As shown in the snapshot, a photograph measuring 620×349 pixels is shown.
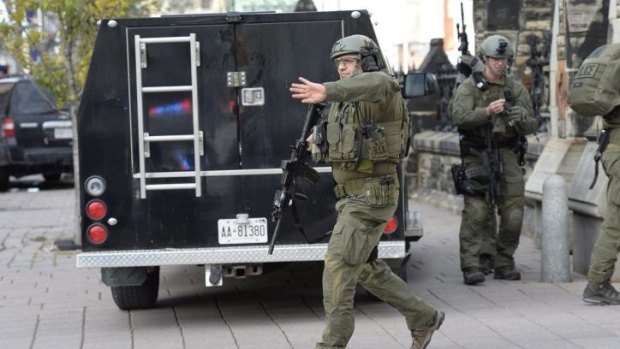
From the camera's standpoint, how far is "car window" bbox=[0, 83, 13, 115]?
24109 millimetres

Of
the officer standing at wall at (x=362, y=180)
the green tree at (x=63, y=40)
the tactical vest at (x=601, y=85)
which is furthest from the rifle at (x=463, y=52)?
the green tree at (x=63, y=40)

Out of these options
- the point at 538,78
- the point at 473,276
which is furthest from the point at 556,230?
the point at 538,78

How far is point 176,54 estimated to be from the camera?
9.39 meters

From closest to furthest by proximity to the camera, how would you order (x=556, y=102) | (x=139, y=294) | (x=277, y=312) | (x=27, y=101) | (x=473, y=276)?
(x=277, y=312)
(x=139, y=294)
(x=473, y=276)
(x=556, y=102)
(x=27, y=101)

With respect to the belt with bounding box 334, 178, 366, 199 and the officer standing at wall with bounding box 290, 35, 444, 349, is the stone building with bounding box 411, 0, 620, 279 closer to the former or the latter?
the officer standing at wall with bounding box 290, 35, 444, 349

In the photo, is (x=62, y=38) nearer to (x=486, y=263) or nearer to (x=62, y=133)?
(x=486, y=263)

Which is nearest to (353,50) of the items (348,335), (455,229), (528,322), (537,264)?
(348,335)

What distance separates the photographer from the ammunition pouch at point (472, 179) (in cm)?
1109

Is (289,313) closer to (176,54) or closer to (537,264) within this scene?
(176,54)

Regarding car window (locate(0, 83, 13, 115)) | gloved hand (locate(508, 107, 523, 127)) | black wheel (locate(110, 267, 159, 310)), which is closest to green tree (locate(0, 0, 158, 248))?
black wheel (locate(110, 267, 159, 310))

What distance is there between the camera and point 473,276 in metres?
11.0

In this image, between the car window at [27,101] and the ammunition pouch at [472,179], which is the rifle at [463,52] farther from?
the car window at [27,101]

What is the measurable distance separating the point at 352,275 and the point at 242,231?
1.91 metres

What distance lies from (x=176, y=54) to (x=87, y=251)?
1465 mm
